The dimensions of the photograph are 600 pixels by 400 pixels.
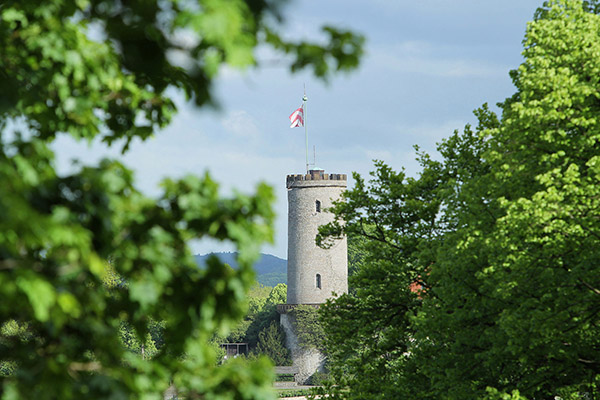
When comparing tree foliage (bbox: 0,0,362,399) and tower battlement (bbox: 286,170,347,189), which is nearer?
tree foliage (bbox: 0,0,362,399)

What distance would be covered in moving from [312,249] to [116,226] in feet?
193

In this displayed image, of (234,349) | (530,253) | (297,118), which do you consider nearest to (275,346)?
(234,349)

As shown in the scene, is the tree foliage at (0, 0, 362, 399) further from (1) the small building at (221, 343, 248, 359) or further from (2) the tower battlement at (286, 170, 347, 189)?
(1) the small building at (221, 343, 248, 359)

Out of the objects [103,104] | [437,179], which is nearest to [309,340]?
[437,179]

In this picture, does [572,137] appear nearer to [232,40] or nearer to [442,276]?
[442,276]

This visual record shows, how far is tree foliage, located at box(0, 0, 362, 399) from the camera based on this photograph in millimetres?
4188

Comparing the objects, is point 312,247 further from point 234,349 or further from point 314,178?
point 234,349

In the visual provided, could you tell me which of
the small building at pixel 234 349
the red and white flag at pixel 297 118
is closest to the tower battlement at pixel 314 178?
the red and white flag at pixel 297 118

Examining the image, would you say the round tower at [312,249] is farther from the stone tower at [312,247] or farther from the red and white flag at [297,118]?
the red and white flag at [297,118]

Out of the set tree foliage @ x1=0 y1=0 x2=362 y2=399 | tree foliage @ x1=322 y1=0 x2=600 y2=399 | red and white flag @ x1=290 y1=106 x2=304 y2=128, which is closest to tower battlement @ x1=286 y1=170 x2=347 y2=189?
red and white flag @ x1=290 y1=106 x2=304 y2=128

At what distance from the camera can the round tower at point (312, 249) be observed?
208 ft

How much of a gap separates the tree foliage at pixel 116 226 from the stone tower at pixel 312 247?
57676 millimetres

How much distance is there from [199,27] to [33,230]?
1432 millimetres

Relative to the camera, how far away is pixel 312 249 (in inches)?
2495
